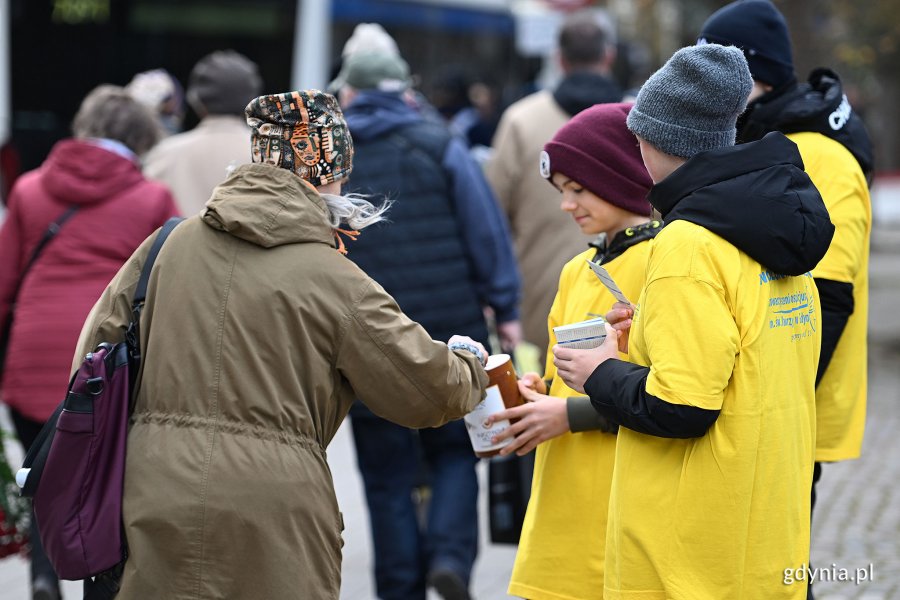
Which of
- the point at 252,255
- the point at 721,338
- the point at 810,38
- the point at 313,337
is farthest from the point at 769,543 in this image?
the point at 810,38

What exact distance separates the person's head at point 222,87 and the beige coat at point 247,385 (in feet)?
11.0

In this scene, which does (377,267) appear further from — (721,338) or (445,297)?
(721,338)

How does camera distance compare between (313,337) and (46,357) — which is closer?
(313,337)

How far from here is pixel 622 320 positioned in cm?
323

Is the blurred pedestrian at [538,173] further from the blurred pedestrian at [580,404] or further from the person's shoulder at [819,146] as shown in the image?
the blurred pedestrian at [580,404]

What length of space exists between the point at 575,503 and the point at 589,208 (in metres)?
0.75

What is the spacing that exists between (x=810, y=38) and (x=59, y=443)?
11166mm

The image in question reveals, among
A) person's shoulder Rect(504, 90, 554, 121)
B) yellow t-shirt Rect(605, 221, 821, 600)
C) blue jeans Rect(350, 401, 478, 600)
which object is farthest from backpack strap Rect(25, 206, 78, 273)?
yellow t-shirt Rect(605, 221, 821, 600)

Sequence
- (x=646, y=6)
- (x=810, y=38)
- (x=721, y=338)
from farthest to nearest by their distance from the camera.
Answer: (x=646, y=6) < (x=810, y=38) < (x=721, y=338)

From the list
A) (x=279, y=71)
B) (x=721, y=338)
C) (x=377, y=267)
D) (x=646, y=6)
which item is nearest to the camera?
(x=721, y=338)

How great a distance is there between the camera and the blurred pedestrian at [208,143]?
612 cm

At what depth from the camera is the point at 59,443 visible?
2.94 metres

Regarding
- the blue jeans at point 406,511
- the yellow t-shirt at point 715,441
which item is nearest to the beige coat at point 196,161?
the blue jeans at point 406,511

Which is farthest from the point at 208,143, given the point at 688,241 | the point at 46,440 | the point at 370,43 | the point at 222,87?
the point at 688,241
